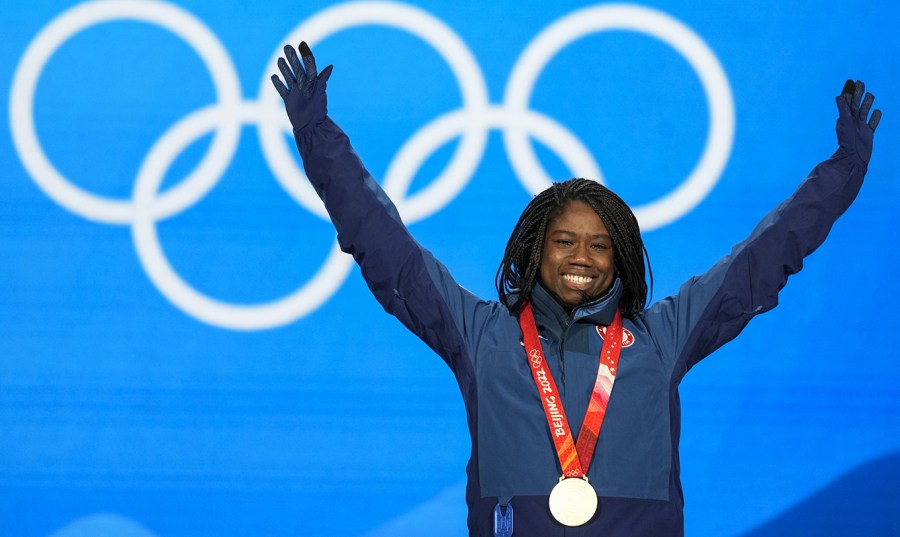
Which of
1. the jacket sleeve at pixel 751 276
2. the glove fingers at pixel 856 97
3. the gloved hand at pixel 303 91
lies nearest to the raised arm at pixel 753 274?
the jacket sleeve at pixel 751 276

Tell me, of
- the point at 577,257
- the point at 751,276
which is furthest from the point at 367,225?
the point at 751,276

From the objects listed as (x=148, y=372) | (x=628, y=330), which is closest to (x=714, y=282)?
(x=628, y=330)

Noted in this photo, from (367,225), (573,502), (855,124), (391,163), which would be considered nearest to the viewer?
(573,502)

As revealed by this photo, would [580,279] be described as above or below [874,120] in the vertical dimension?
below

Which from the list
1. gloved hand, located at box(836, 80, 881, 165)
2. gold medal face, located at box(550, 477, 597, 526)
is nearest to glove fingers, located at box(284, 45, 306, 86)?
gold medal face, located at box(550, 477, 597, 526)

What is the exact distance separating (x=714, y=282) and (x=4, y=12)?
217 cm

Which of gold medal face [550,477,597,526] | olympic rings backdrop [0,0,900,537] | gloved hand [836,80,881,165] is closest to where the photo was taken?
gold medal face [550,477,597,526]

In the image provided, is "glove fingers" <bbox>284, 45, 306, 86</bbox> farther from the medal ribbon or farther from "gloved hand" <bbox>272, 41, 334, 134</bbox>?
the medal ribbon

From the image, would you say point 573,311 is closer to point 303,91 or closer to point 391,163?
point 303,91

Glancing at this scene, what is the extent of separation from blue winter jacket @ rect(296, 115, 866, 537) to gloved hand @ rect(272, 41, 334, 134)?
0.09ft

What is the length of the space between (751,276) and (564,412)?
1.29ft

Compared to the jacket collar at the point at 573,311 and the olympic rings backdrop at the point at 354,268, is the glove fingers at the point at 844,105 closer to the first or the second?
the jacket collar at the point at 573,311

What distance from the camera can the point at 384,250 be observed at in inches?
73.0

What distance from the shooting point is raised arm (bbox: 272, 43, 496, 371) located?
6.06 feet
